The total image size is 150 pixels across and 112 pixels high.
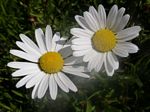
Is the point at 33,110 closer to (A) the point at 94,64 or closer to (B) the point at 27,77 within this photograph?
(B) the point at 27,77

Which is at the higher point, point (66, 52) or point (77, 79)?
point (66, 52)

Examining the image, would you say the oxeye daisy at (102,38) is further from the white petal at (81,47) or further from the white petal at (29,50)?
the white petal at (29,50)

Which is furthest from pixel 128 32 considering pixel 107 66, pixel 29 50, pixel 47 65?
pixel 29 50

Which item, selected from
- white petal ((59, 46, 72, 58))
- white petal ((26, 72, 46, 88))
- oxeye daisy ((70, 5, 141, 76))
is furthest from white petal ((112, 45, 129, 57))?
white petal ((26, 72, 46, 88))

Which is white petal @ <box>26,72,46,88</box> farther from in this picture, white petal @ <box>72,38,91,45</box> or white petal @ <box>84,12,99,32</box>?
white petal @ <box>84,12,99,32</box>

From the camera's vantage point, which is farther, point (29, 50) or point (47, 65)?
point (29, 50)

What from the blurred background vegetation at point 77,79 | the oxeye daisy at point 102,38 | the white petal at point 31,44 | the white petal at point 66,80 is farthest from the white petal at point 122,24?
the white petal at point 31,44

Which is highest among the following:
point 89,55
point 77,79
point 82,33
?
point 82,33

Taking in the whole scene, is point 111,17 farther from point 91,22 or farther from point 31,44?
point 31,44
